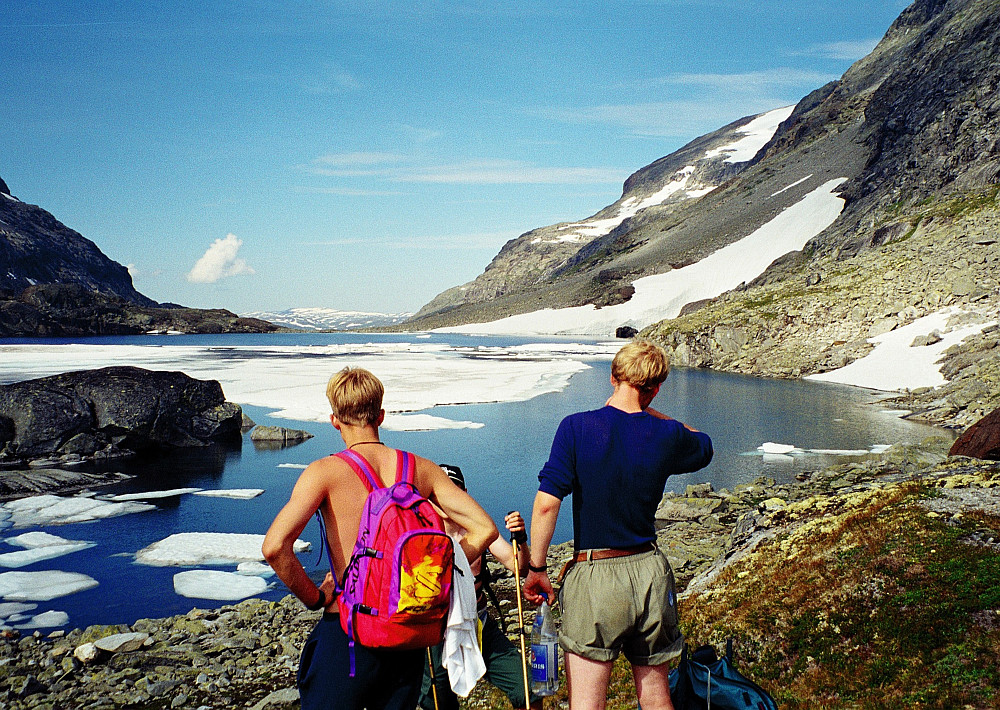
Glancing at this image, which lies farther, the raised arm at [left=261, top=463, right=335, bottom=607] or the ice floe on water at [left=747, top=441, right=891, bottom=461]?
the ice floe on water at [left=747, top=441, right=891, bottom=461]

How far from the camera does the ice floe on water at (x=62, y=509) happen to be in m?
15.0

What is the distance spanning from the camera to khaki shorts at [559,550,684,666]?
361cm

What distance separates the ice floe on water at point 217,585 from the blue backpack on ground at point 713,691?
8.82 m

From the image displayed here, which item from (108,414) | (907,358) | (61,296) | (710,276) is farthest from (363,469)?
(61,296)

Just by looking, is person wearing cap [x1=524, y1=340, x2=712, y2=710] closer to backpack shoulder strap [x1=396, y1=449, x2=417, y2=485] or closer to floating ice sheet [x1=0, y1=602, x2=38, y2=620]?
backpack shoulder strap [x1=396, y1=449, x2=417, y2=485]

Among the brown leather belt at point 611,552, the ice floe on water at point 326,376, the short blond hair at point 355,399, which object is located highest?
the short blond hair at point 355,399

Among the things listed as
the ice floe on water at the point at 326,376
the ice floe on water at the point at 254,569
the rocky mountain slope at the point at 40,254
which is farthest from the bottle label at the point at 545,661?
the rocky mountain slope at the point at 40,254

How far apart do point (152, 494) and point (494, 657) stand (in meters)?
15.7

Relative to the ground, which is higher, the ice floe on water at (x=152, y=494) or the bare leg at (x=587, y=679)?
the bare leg at (x=587, y=679)

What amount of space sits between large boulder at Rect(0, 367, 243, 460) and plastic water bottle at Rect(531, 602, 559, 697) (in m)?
20.9

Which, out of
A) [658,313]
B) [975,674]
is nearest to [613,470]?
[975,674]

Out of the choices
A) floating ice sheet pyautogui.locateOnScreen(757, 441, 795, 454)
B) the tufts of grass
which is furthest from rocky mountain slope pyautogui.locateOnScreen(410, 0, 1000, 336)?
the tufts of grass

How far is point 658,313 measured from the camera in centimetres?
12512

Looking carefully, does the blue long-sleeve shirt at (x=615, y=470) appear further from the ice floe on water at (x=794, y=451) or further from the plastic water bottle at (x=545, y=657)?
the ice floe on water at (x=794, y=451)
